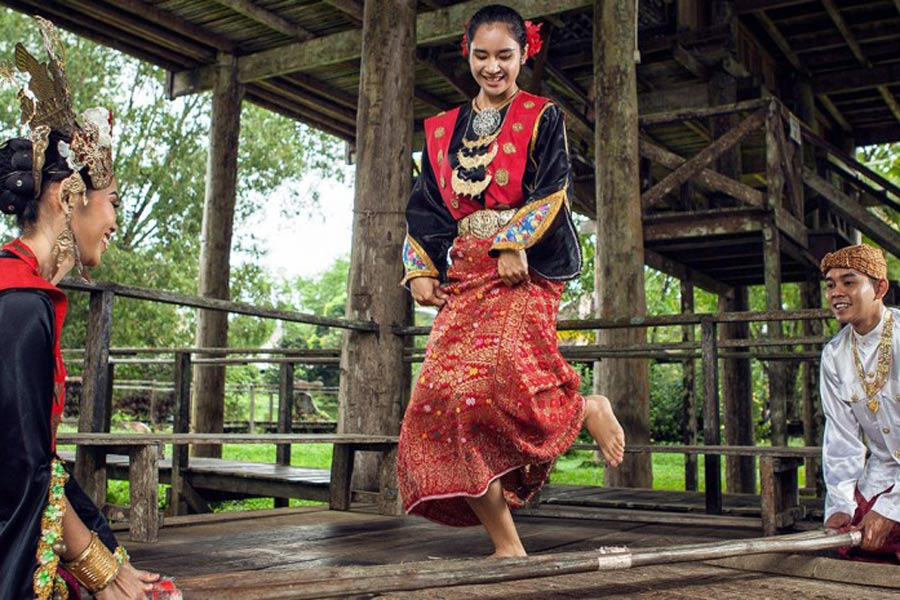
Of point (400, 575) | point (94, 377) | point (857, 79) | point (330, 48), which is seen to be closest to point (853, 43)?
point (857, 79)

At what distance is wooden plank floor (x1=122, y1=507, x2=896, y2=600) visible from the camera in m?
2.66

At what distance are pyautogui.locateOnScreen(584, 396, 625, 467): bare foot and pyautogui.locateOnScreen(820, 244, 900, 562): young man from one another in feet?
3.06

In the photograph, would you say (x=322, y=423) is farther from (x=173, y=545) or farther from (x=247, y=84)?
(x=173, y=545)

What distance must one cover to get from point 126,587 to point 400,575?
0.62 metres

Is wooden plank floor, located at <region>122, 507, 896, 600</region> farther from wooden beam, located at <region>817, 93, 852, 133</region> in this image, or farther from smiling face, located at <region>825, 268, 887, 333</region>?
wooden beam, located at <region>817, 93, 852, 133</region>

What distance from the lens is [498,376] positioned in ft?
9.41

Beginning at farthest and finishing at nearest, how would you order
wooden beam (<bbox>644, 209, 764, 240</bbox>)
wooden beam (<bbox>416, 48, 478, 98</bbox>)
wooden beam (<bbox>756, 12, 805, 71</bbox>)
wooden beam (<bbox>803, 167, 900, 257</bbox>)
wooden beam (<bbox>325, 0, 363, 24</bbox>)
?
wooden beam (<bbox>756, 12, 805, 71</bbox>), wooden beam (<bbox>416, 48, 478, 98</bbox>), wooden beam (<bbox>803, 167, 900, 257</bbox>), wooden beam (<bbox>325, 0, 363, 24</bbox>), wooden beam (<bbox>644, 209, 764, 240</bbox>)

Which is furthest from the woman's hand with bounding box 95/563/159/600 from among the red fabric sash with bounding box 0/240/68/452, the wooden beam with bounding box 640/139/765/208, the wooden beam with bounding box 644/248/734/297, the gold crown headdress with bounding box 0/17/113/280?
the wooden beam with bounding box 644/248/734/297

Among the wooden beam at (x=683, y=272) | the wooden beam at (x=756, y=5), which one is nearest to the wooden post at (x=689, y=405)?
the wooden beam at (x=683, y=272)

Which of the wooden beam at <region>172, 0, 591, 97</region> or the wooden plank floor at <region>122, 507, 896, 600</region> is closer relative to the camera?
the wooden plank floor at <region>122, 507, 896, 600</region>

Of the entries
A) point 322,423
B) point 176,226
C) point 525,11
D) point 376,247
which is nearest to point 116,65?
point 176,226

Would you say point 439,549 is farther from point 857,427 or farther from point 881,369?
point 881,369

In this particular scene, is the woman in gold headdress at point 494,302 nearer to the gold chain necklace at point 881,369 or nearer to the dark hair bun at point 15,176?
the gold chain necklace at point 881,369

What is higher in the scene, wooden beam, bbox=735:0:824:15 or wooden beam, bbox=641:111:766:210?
wooden beam, bbox=735:0:824:15
